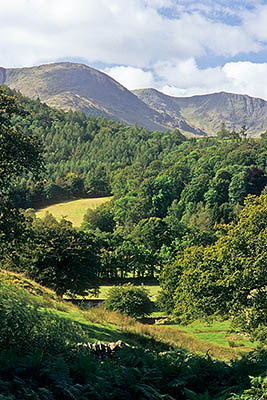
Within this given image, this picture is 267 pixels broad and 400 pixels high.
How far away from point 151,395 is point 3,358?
3123mm

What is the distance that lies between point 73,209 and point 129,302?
8658cm

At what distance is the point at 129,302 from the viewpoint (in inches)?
1583

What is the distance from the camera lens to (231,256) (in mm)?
22453

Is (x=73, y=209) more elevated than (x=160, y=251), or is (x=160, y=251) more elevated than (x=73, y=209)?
(x=73, y=209)

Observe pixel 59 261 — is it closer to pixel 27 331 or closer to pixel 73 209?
pixel 27 331

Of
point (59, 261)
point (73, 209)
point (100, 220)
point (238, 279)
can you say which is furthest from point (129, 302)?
point (73, 209)

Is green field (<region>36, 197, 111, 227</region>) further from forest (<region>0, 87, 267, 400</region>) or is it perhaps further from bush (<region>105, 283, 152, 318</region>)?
bush (<region>105, 283, 152, 318</region>)

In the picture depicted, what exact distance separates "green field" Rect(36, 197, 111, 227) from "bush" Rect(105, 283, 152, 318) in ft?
223

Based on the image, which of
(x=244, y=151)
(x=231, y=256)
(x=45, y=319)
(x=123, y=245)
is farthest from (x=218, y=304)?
(x=244, y=151)

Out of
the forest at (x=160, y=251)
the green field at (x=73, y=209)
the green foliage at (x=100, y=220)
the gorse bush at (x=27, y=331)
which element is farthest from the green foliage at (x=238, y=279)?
the green field at (x=73, y=209)

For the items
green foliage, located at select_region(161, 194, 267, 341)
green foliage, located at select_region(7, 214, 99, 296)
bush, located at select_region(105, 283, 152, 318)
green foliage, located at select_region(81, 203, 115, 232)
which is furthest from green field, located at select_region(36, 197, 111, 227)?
green foliage, located at select_region(161, 194, 267, 341)

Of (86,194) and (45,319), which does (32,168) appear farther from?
(86,194)

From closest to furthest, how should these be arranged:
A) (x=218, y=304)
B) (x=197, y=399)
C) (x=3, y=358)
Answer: (x=197, y=399), (x=3, y=358), (x=218, y=304)

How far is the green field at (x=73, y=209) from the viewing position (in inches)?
4500
